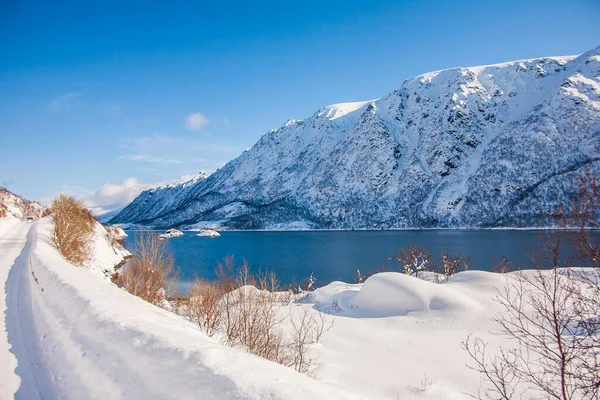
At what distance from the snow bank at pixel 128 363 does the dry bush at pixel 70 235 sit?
2297 cm

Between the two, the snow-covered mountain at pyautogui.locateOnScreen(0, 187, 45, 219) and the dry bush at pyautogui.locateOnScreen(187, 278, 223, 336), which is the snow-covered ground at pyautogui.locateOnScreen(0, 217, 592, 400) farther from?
the snow-covered mountain at pyautogui.locateOnScreen(0, 187, 45, 219)

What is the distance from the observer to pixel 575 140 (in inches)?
5842

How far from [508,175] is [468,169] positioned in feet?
96.5

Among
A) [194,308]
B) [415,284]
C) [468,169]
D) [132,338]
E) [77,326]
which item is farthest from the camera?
[468,169]

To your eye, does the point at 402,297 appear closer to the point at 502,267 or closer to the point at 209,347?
the point at 209,347

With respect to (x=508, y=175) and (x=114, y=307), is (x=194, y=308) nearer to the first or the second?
(x=114, y=307)

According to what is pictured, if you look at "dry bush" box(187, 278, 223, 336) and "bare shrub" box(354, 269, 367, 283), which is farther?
"bare shrub" box(354, 269, 367, 283)

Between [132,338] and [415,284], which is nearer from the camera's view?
[132,338]

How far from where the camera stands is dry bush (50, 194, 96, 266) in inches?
1114

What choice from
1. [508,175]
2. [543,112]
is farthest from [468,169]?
[543,112]

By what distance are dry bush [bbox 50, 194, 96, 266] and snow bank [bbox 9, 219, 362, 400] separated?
2297 centimetres

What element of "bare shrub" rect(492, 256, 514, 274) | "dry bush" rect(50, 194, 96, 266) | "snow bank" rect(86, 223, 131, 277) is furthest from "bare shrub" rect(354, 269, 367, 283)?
"dry bush" rect(50, 194, 96, 266)

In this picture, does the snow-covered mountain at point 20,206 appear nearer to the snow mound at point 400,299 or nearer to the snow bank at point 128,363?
the snow mound at point 400,299

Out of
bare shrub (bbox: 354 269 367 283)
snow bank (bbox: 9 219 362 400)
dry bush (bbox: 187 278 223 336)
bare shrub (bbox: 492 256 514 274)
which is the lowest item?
bare shrub (bbox: 354 269 367 283)
